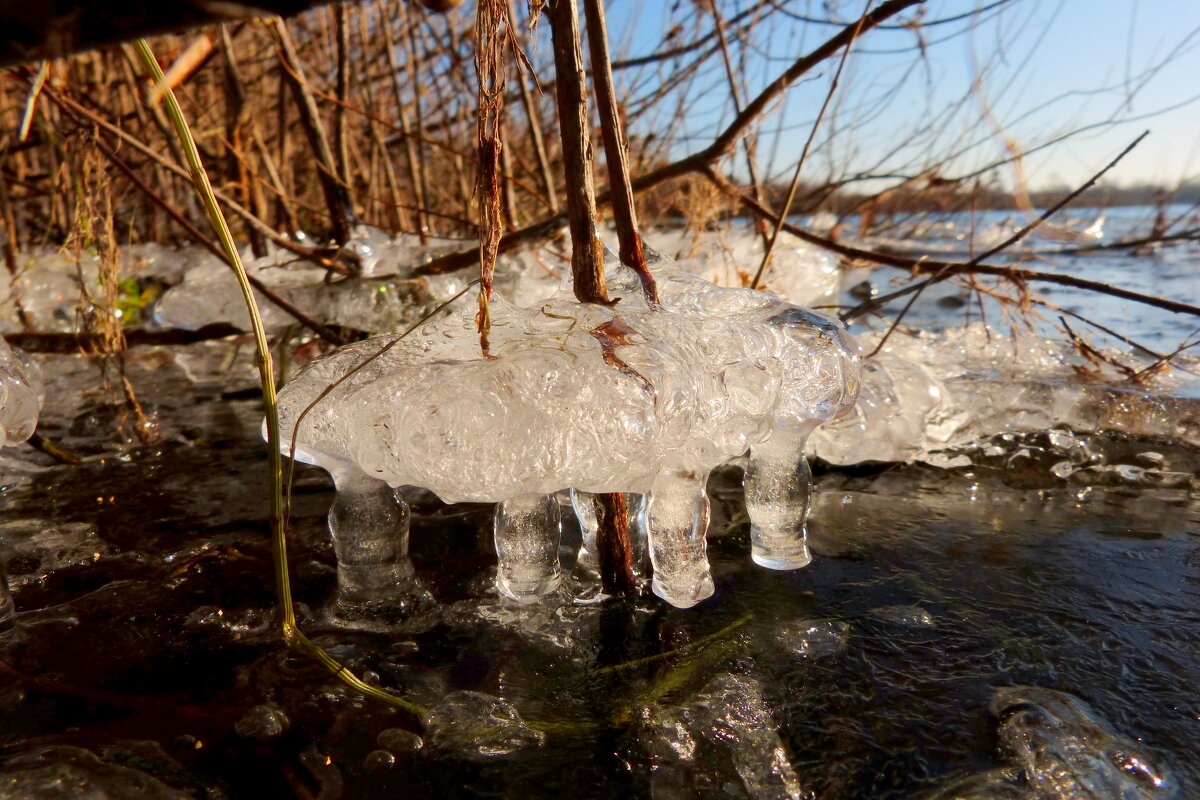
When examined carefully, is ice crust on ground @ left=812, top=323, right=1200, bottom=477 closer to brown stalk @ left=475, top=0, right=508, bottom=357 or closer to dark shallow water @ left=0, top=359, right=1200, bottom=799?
dark shallow water @ left=0, top=359, right=1200, bottom=799

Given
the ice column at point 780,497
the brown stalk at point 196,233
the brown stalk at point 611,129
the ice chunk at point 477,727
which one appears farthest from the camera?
the brown stalk at point 196,233

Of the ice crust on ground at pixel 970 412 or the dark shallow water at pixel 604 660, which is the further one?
the ice crust on ground at pixel 970 412

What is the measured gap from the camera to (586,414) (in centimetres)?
122

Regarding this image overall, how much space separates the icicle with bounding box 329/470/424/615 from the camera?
1.51m

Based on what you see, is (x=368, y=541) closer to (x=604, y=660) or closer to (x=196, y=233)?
(x=604, y=660)

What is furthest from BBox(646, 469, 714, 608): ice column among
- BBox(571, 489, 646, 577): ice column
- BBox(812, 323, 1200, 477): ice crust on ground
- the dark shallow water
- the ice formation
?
BBox(812, 323, 1200, 477): ice crust on ground

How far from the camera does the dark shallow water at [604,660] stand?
45.8 inches

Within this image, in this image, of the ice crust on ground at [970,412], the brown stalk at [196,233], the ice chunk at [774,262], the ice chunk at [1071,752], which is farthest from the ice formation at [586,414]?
the ice chunk at [774,262]

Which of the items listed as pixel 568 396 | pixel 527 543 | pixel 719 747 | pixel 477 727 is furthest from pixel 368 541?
pixel 719 747

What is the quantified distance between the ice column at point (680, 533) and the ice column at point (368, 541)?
476mm

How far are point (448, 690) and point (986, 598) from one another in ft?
3.35

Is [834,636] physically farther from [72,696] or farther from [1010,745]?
[72,696]

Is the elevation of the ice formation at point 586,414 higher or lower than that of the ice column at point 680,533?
higher

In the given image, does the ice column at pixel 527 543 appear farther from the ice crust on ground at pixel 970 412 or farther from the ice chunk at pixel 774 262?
the ice chunk at pixel 774 262
